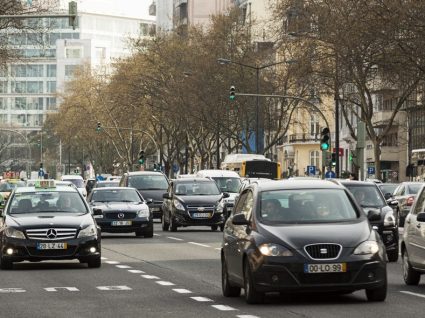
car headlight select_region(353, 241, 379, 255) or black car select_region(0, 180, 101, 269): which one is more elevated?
car headlight select_region(353, 241, 379, 255)

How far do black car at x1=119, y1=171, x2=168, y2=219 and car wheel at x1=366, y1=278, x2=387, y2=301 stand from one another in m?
37.9

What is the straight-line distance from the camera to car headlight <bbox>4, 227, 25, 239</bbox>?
26766 mm

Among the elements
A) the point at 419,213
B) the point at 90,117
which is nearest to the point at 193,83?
the point at 90,117

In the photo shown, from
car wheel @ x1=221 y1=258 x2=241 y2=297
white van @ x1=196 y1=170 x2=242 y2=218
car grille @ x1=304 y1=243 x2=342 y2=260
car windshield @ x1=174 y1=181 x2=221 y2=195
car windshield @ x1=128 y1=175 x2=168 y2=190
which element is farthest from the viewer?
car windshield @ x1=128 y1=175 x2=168 y2=190

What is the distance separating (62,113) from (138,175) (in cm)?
10056

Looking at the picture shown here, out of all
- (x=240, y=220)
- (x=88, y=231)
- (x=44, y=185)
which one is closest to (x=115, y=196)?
(x=44, y=185)

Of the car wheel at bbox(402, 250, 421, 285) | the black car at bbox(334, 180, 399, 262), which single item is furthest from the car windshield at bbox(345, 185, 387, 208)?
the car wheel at bbox(402, 250, 421, 285)

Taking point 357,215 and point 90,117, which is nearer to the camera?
point 357,215

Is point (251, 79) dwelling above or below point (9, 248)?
above

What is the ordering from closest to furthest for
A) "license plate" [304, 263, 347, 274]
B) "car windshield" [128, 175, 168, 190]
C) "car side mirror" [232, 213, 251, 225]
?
"license plate" [304, 263, 347, 274] < "car side mirror" [232, 213, 251, 225] < "car windshield" [128, 175, 168, 190]

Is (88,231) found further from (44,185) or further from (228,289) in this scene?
(228,289)

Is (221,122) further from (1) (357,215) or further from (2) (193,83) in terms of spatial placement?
(1) (357,215)

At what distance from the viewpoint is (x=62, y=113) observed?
157500mm

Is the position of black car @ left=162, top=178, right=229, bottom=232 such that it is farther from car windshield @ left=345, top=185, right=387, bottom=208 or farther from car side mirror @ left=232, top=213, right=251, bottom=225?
car side mirror @ left=232, top=213, right=251, bottom=225
